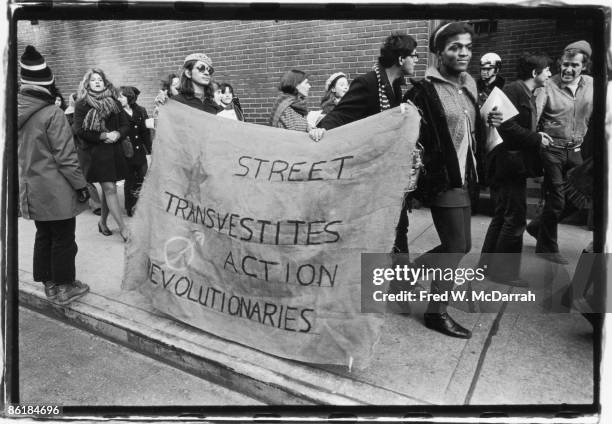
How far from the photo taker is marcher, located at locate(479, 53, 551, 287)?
3.62 m

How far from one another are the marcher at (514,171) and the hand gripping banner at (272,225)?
145 centimetres

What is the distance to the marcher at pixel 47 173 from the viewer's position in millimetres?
3213

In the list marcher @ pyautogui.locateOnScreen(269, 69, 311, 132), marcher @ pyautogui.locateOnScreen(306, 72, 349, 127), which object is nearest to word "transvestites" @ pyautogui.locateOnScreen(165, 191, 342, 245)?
marcher @ pyautogui.locateOnScreen(269, 69, 311, 132)

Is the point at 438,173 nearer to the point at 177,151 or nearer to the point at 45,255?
the point at 177,151

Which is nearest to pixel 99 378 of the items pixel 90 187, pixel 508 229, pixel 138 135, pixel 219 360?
pixel 219 360

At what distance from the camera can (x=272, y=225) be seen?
2717 millimetres

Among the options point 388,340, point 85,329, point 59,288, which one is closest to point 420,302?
point 388,340

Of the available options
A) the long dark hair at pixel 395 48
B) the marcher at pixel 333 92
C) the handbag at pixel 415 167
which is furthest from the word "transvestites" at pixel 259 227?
the marcher at pixel 333 92

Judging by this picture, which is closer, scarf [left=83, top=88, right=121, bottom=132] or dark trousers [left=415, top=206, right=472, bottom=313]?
dark trousers [left=415, top=206, right=472, bottom=313]

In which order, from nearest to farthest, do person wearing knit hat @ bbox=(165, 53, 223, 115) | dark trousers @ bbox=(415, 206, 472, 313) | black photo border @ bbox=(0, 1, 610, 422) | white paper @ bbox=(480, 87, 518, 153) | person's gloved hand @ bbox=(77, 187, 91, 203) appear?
black photo border @ bbox=(0, 1, 610, 422), dark trousers @ bbox=(415, 206, 472, 313), white paper @ bbox=(480, 87, 518, 153), person's gloved hand @ bbox=(77, 187, 91, 203), person wearing knit hat @ bbox=(165, 53, 223, 115)

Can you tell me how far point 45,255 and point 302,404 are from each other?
94.7 inches

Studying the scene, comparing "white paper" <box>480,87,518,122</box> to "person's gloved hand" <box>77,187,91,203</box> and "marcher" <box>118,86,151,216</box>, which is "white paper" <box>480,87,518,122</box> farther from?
"marcher" <box>118,86,151,216</box>

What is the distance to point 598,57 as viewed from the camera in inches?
86.8

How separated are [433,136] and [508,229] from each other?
1433 mm
